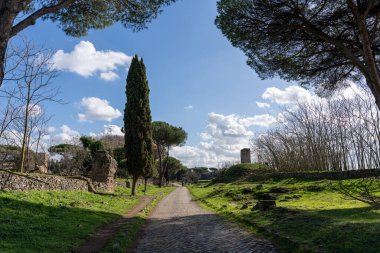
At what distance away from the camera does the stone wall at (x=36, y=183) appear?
46.6 ft

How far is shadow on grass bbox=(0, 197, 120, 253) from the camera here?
8242 millimetres

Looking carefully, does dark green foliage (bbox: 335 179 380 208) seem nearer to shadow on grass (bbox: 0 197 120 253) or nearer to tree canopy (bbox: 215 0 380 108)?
tree canopy (bbox: 215 0 380 108)

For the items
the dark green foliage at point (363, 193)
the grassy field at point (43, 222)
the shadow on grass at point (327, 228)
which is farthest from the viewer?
the grassy field at point (43, 222)

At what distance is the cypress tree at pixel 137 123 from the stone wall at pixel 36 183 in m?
6.76

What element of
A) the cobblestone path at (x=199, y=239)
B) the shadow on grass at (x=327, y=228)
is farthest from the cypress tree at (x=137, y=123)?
the shadow on grass at (x=327, y=228)

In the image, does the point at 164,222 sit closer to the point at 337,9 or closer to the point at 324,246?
the point at 324,246

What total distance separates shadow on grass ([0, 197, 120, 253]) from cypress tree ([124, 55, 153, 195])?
13.8 m

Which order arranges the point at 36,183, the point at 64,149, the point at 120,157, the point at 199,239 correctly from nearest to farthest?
the point at 199,239 < the point at 36,183 < the point at 64,149 < the point at 120,157

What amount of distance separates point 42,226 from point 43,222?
0.61 m

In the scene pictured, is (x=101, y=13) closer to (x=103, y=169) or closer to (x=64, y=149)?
(x=103, y=169)

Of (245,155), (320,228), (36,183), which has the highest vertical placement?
(245,155)

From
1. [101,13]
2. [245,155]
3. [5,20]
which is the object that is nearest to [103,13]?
[101,13]

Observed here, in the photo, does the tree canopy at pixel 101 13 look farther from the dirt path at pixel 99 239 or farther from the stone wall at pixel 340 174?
the stone wall at pixel 340 174

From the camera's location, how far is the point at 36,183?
16.4m
